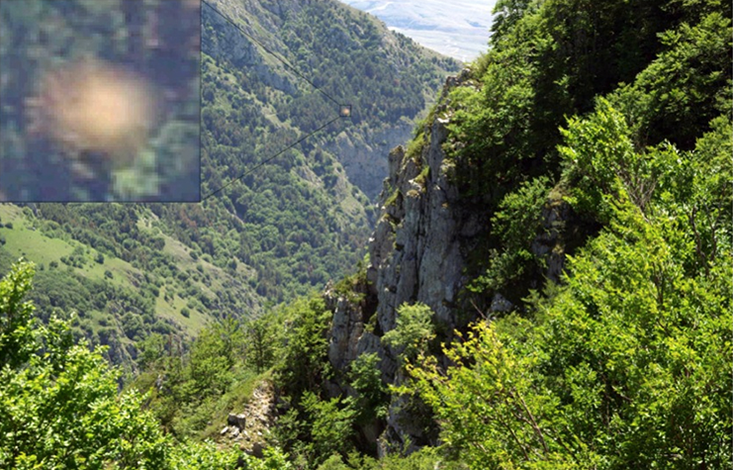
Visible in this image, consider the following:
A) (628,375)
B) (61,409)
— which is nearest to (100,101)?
(628,375)

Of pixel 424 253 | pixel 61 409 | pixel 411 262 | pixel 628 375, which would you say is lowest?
pixel 411 262

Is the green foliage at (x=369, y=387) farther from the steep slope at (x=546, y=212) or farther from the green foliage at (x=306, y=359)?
the green foliage at (x=306, y=359)

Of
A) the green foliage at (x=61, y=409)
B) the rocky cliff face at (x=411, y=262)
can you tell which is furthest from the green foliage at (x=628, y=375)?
the rocky cliff face at (x=411, y=262)

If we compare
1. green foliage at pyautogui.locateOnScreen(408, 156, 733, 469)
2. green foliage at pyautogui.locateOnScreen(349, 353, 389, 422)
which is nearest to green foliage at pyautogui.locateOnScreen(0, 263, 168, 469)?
green foliage at pyautogui.locateOnScreen(408, 156, 733, 469)

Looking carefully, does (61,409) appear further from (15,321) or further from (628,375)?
(628,375)

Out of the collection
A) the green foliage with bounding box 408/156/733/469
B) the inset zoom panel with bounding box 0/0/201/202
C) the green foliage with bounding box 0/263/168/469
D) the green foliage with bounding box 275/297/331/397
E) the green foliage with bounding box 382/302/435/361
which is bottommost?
the green foliage with bounding box 275/297/331/397

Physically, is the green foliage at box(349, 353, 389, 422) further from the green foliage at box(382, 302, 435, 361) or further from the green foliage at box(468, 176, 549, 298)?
the green foliage at box(468, 176, 549, 298)
